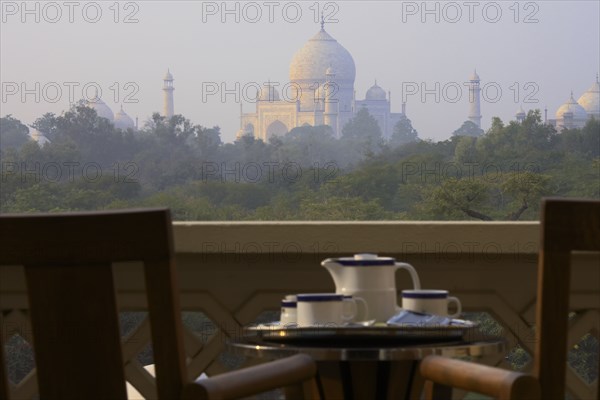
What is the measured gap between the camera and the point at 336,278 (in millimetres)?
1933

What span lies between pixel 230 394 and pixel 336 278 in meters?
0.48

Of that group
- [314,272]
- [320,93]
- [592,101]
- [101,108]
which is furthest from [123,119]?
[314,272]

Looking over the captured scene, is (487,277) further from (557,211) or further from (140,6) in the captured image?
(140,6)

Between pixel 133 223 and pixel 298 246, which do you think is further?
pixel 298 246

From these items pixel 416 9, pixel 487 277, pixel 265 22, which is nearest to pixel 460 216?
pixel 416 9

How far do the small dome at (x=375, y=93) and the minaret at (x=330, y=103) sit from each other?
83.3 inches

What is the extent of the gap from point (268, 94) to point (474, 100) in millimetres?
12487

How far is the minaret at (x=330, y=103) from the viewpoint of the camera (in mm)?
57594

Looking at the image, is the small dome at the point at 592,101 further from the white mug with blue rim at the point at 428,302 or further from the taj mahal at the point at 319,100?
the white mug with blue rim at the point at 428,302

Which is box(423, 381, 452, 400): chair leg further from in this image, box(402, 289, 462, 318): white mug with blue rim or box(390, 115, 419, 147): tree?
box(390, 115, 419, 147): tree

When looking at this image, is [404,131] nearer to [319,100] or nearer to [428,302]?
[319,100]

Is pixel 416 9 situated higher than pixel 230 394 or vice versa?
pixel 416 9

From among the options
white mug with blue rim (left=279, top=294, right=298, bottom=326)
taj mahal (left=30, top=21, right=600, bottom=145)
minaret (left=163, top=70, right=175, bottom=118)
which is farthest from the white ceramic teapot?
minaret (left=163, top=70, right=175, bottom=118)

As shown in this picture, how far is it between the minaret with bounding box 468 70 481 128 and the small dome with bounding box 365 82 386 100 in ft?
19.1
